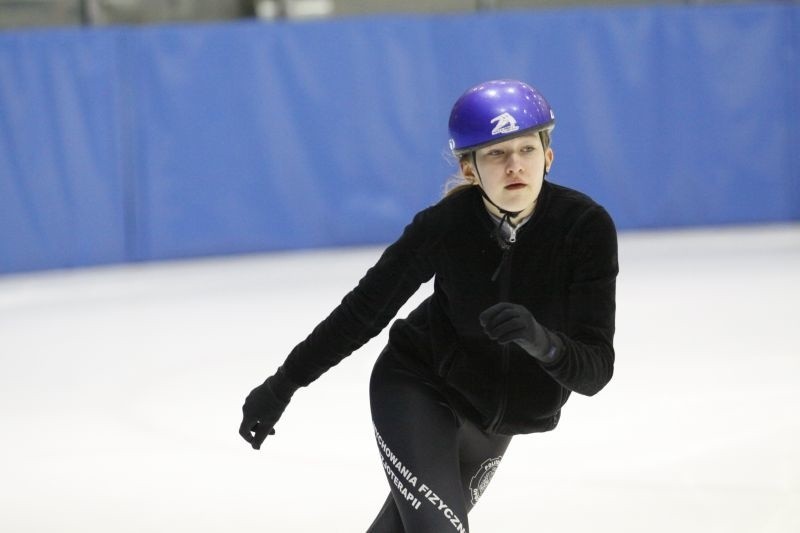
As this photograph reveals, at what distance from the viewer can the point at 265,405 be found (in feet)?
9.51

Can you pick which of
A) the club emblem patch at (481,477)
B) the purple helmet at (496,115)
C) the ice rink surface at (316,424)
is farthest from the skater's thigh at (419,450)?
the ice rink surface at (316,424)

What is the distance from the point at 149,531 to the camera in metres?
3.80

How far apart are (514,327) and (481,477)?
819mm

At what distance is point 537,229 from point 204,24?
807 centimetres

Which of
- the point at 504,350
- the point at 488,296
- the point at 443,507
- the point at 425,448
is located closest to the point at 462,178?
the point at 488,296

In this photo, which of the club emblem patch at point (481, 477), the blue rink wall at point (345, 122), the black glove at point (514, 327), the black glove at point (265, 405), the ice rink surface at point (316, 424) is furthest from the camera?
the blue rink wall at point (345, 122)

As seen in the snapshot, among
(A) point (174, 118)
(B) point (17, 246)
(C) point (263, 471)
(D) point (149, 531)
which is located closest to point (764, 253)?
(A) point (174, 118)

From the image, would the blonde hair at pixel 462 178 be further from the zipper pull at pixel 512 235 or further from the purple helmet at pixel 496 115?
the zipper pull at pixel 512 235

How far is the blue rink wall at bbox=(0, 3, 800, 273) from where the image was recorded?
9.94m

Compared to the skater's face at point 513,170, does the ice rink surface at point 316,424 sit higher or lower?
lower

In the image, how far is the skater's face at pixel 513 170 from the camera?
2701 mm

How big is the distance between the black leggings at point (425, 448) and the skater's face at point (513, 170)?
0.48 metres

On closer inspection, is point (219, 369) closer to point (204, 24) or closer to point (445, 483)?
point (445, 483)

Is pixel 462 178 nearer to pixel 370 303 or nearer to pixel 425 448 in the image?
pixel 370 303
